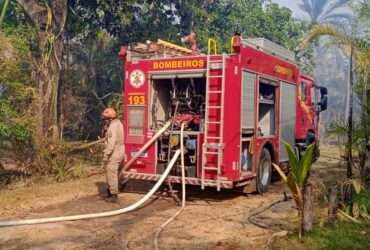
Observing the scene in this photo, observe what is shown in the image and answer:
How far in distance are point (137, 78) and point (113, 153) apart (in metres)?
1.81

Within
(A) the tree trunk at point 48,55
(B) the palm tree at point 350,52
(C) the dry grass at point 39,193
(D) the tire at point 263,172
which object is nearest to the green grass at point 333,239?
(B) the palm tree at point 350,52

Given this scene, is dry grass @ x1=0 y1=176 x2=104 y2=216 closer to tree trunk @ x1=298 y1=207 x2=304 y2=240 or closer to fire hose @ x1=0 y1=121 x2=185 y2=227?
fire hose @ x1=0 y1=121 x2=185 y2=227

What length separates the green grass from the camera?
5.98m

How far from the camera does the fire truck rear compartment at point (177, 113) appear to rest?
9469 millimetres

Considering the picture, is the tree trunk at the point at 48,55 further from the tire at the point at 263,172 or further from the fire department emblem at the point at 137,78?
the tire at the point at 263,172

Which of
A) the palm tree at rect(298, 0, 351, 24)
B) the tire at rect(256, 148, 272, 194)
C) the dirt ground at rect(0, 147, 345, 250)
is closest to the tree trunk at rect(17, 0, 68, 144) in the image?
the dirt ground at rect(0, 147, 345, 250)

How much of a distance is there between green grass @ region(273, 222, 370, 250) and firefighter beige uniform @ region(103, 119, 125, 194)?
153 inches

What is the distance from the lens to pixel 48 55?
1303cm

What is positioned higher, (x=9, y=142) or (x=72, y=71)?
(x=72, y=71)

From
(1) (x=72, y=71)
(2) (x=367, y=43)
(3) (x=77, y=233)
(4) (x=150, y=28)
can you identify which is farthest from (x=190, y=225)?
(4) (x=150, y=28)

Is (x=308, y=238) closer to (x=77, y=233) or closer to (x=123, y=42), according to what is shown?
(x=77, y=233)

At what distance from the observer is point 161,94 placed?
1026 cm

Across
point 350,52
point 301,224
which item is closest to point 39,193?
point 301,224

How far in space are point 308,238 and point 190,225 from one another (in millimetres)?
1887
